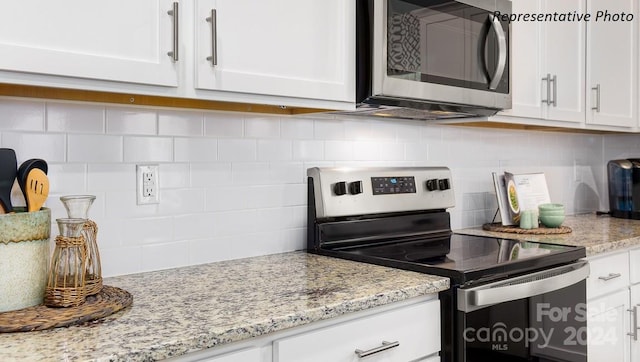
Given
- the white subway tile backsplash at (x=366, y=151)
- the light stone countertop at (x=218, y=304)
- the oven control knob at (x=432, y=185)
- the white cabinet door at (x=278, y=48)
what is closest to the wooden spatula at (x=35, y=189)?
the light stone countertop at (x=218, y=304)

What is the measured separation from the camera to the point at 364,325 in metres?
1.26

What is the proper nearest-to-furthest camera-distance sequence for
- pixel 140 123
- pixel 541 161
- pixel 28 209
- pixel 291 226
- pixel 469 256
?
pixel 28 209, pixel 140 123, pixel 469 256, pixel 291 226, pixel 541 161

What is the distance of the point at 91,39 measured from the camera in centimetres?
116

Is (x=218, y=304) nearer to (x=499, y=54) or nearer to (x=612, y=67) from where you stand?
(x=499, y=54)

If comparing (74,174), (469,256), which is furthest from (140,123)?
(469,256)

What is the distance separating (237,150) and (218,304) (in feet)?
2.16

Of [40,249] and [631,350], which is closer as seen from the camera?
[40,249]

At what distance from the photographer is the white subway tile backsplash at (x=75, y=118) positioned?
1392 mm

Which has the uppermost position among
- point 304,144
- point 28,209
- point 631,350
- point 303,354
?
point 304,144

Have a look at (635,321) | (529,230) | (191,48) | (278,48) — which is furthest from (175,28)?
(635,321)

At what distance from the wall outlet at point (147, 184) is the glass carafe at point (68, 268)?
35cm

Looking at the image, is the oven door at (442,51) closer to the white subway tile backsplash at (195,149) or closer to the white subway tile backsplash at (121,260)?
the white subway tile backsplash at (195,149)

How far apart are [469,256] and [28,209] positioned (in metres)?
1.22

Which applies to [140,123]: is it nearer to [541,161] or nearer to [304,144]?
[304,144]
